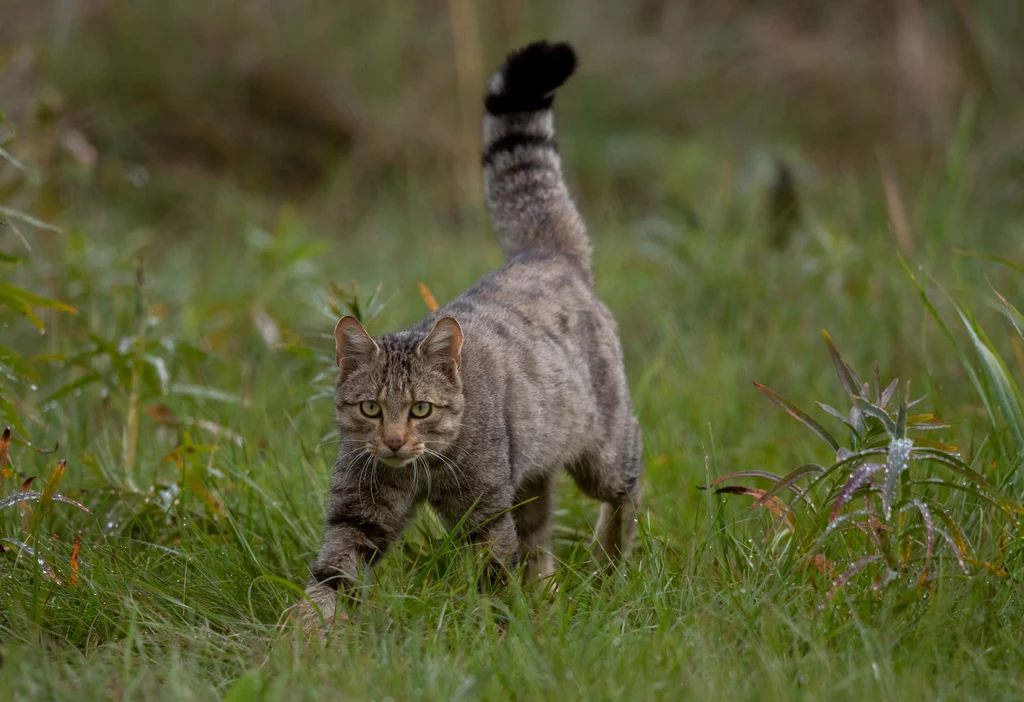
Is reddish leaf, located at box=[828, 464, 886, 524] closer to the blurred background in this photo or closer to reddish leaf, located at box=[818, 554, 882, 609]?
reddish leaf, located at box=[818, 554, 882, 609]

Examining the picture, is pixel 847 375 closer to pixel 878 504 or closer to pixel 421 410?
pixel 878 504

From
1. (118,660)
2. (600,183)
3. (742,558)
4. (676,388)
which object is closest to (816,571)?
(742,558)

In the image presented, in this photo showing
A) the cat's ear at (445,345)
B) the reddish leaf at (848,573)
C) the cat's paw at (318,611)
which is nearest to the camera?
the reddish leaf at (848,573)

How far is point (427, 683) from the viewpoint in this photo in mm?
2820

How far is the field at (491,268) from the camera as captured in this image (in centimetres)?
306

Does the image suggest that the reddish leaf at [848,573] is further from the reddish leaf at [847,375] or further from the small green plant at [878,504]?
the reddish leaf at [847,375]

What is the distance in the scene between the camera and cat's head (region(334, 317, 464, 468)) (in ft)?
11.7

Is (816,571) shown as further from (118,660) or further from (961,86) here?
(961,86)

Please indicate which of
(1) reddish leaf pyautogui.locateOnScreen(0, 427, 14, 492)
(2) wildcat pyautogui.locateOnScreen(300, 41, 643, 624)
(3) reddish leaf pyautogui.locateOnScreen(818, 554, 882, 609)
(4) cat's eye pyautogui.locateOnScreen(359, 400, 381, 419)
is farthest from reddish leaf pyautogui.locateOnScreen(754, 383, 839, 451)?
(1) reddish leaf pyautogui.locateOnScreen(0, 427, 14, 492)

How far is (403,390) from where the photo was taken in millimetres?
3598

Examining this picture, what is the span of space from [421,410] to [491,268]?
3.67 m

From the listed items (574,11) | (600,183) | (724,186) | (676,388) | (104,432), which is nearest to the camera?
(104,432)

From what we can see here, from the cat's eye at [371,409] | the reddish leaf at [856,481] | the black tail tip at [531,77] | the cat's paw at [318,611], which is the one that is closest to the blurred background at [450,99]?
the black tail tip at [531,77]

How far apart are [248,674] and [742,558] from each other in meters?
1.41
